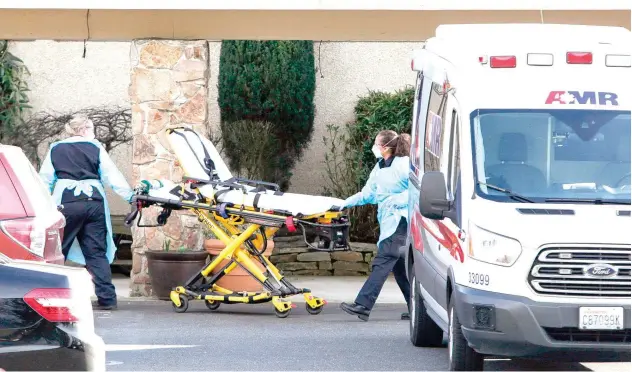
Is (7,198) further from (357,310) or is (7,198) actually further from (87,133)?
(357,310)

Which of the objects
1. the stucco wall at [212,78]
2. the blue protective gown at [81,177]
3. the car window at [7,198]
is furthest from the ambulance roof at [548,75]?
the stucco wall at [212,78]

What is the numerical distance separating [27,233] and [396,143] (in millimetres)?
3997

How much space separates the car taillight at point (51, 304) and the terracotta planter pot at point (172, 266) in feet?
23.6

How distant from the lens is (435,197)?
8.48 m

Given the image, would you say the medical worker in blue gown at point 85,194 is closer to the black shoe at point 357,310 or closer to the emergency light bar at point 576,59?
the black shoe at point 357,310

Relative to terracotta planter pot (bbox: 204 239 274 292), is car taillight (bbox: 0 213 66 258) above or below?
above

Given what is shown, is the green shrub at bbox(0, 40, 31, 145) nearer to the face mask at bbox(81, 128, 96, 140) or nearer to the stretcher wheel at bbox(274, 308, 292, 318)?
the face mask at bbox(81, 128, 96, 140)

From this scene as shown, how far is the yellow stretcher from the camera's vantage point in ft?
38.6

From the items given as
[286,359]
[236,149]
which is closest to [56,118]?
[236,149]

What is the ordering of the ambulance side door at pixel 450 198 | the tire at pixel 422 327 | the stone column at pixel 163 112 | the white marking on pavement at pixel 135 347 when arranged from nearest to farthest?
the ambulance side door at pixel 450 198 → the white marking on pavement at pixel 135 347 → the tire at pixel 422 327 → the stone column at pixel 163 112

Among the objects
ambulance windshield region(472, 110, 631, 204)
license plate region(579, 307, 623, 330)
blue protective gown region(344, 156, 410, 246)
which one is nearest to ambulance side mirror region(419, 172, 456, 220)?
ambulance windshield region(472, 110, 631, 204)

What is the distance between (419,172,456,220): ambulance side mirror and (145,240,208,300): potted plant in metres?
5.03

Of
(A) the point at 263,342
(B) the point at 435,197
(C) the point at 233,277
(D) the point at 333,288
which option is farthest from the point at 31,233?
(D) the point at 333,288

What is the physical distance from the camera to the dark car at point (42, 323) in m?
5.82
